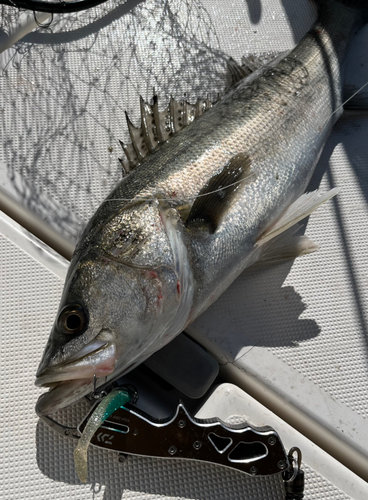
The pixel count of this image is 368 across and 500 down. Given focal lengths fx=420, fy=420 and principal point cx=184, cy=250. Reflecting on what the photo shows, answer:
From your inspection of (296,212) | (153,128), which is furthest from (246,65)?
(296,212)

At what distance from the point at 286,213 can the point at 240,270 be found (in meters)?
0.29

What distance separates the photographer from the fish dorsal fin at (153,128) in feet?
5.48

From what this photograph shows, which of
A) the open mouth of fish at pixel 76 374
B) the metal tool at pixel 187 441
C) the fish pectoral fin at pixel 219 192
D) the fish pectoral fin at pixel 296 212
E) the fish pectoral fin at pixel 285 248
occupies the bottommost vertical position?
the metal tool at pixel 187 441

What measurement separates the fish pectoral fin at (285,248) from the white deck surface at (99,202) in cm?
6

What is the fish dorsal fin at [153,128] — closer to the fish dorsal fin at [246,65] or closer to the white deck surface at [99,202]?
the white deck surface at [99,202]

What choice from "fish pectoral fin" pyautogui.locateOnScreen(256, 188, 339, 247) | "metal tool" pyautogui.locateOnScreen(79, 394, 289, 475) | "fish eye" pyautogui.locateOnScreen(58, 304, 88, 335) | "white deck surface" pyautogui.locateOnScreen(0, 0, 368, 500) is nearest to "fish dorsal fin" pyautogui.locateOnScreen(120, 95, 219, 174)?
"white deck surface" pyautogui.locateOnScreen(0, 0, 368, 500)

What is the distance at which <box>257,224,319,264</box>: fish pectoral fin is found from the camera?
67.0 inches

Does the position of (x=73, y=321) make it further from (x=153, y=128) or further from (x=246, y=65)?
(x=246, y=65)

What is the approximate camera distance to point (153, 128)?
1.72 metres

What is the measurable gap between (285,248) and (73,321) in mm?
907

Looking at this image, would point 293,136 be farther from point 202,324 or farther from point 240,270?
point 202,324

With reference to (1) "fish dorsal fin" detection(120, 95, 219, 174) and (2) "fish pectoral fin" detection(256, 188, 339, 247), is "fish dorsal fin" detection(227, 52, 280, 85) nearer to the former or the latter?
(1) "fish dorsal fin" detection(120, 95, 219, 174)

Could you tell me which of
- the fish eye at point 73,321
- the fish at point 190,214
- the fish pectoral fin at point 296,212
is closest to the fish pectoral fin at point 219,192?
the fish at point 190,214

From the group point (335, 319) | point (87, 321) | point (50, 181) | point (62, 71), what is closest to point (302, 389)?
point (335, 319)
